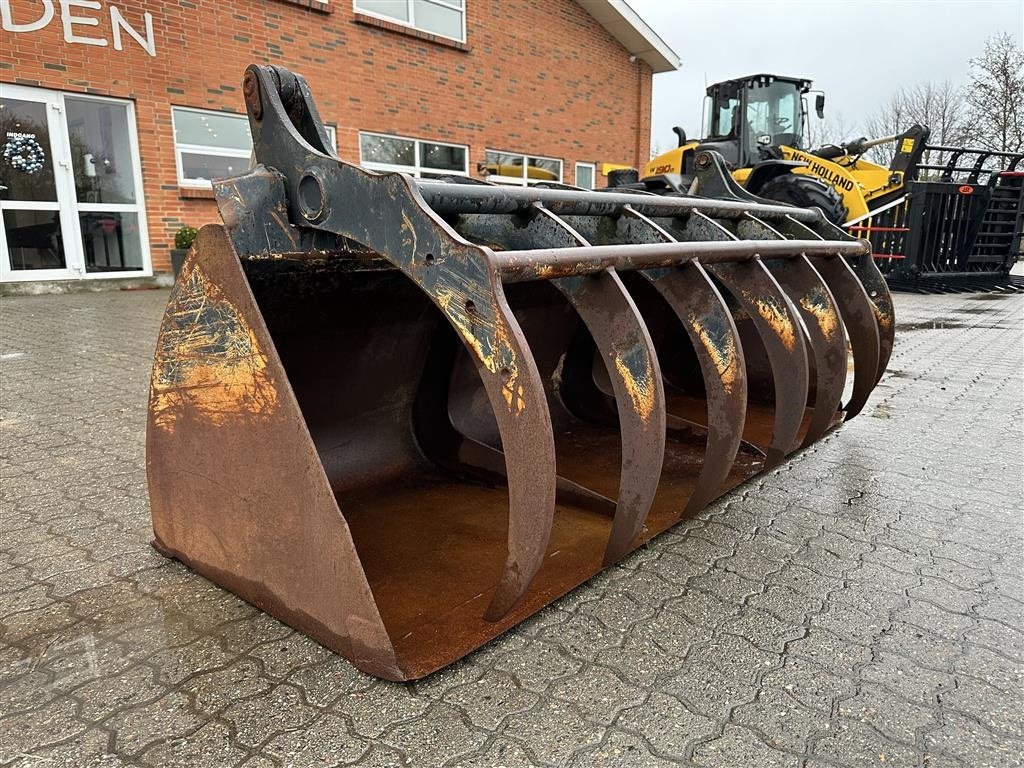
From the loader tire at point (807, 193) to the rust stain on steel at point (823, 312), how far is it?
664 centimetres

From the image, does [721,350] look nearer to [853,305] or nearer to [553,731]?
[553,731]

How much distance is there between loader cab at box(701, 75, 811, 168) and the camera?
10945 mm

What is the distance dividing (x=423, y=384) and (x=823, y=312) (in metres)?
1.58

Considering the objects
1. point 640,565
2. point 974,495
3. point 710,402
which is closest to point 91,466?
point 640,565

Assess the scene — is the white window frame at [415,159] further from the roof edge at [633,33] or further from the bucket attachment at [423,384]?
the bucket attachment at [423,384]

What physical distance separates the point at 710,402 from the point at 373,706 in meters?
1.28

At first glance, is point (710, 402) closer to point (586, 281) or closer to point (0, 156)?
point (586, 281)

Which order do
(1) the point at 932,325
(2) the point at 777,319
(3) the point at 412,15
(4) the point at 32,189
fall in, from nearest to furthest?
(2) the point at 777,319, (1) the point at 932,325, (4) the point at 32,189, (3) the point at 412,15

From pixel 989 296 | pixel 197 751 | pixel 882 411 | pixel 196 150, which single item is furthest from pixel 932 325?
pixel 196 150

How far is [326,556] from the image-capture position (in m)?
1.67

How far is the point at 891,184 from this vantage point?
10.2 metres

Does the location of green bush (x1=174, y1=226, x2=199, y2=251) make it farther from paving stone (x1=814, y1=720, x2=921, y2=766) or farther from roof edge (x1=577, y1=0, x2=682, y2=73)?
paving stone (x1=814, y1=720, x2=921, y2=766)

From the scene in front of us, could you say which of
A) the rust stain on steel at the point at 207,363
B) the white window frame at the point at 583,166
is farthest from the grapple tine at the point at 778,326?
the white window frame at the point at 583,166

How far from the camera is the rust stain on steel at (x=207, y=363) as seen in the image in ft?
5.71
